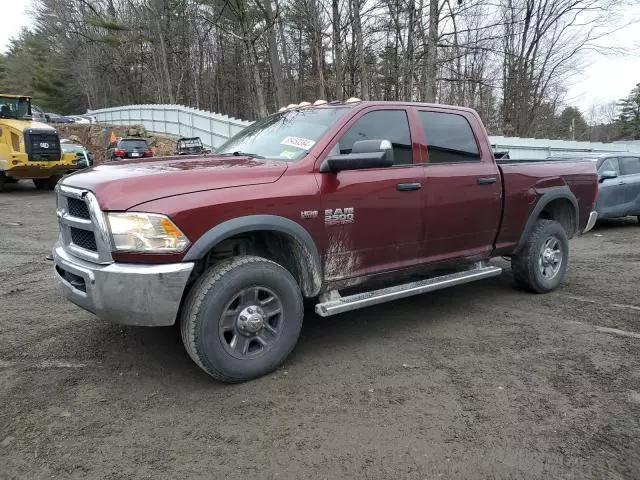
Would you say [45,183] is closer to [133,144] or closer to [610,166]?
[133,144]

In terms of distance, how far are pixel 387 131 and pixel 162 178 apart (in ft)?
6.60

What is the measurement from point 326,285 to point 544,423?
1747 millimetres

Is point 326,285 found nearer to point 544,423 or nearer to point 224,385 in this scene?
point 224,385

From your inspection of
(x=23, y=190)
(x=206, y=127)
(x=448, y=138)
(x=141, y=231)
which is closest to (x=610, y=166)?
(x=448, y=138)

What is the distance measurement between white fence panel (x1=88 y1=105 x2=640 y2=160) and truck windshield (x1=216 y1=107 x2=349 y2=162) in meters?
13.8

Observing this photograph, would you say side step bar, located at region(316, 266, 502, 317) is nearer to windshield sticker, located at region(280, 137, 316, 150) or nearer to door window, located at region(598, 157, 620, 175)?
windshield sticker, located at region(280, 137, 316, 150)

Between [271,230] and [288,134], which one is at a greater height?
[288,134]

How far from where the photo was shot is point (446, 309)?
5141 mm

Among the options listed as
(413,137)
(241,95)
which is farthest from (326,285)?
(241,95)

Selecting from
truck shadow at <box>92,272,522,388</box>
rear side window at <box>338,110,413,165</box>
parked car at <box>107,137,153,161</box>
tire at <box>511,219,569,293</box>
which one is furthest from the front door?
parked car at <box>107,137,153,161</box>

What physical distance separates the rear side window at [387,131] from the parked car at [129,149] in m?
17.7

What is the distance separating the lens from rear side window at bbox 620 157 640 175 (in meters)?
10.9

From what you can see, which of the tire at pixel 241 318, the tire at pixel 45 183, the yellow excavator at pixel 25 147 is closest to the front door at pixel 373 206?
the tire at pixel 241 318

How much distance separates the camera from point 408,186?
13.8 feet
